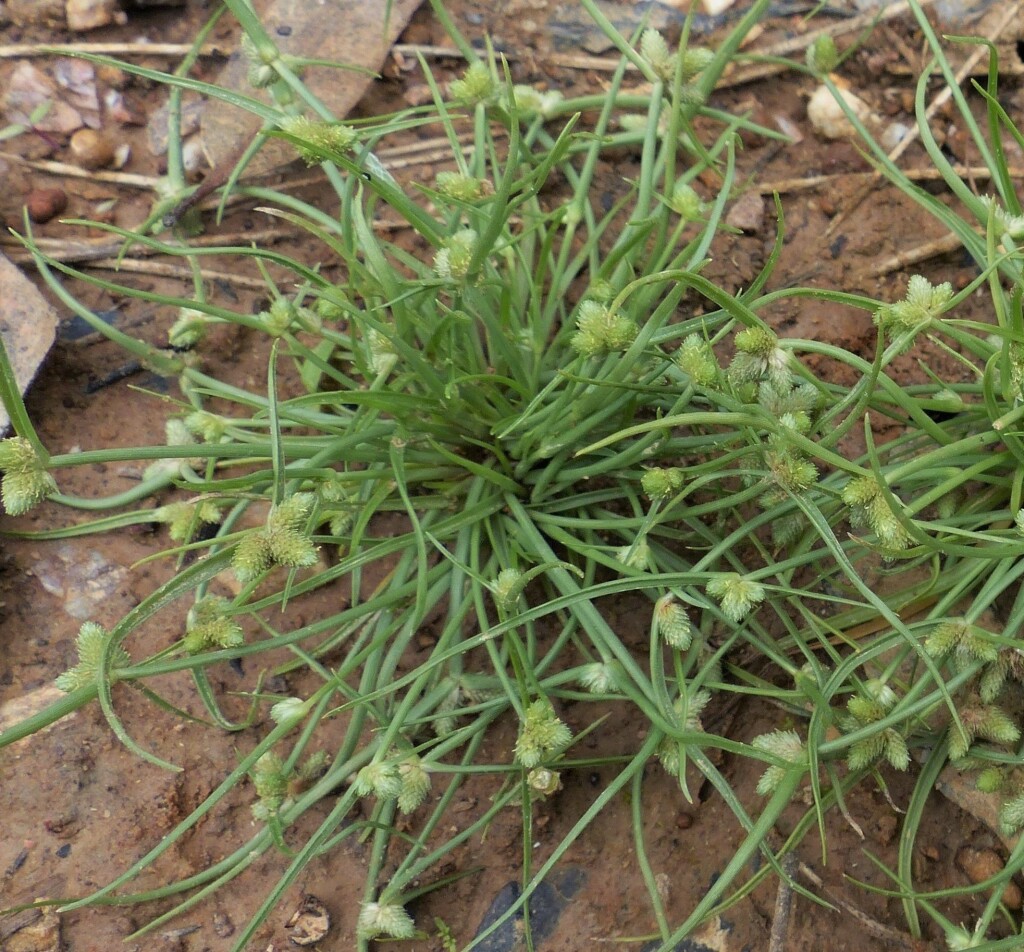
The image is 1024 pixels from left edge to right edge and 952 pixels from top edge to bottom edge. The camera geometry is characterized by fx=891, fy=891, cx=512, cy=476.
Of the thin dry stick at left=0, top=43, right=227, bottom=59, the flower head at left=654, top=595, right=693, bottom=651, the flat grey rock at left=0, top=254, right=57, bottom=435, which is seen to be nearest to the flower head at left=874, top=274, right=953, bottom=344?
the flower head at left=654, top=595, right=693, bottom=651

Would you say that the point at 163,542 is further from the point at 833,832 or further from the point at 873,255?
the point at 873,255

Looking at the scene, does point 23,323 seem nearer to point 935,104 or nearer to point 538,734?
point 538,734

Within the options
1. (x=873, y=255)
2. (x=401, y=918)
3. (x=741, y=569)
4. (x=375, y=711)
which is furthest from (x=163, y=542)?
(x=873, y=255)

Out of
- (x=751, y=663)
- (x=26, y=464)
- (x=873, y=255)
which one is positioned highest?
(x=26, y=464)

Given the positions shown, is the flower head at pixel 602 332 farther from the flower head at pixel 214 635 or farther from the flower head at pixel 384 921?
the flower head at pixel 384 921

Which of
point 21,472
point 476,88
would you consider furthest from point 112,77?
point 21,472

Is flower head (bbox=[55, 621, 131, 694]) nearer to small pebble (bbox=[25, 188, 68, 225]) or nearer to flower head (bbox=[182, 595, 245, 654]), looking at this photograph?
flower head (bbox=[182, 595, 245, 654])

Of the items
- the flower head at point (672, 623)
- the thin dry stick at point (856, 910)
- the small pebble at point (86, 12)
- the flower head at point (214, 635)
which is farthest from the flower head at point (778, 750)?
the small pebble at point (86, 12)
